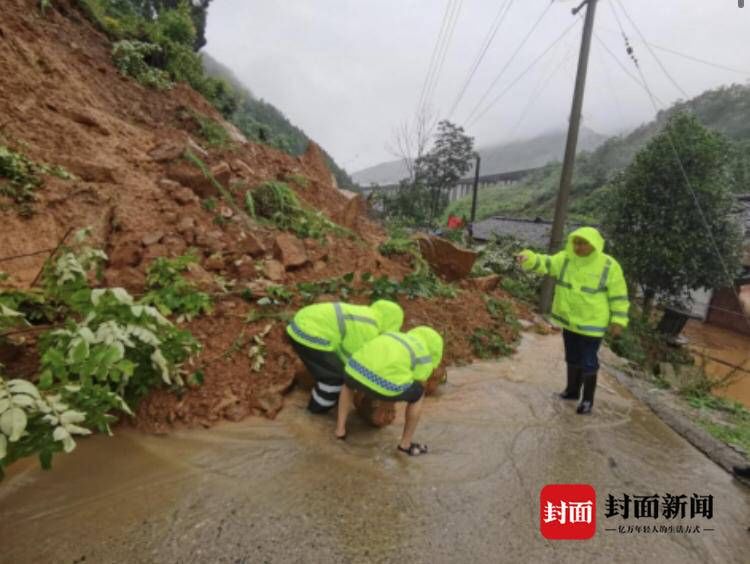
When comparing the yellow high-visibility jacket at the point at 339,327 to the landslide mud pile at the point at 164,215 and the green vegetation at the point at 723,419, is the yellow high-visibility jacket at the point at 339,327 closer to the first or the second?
the landslide mud pile at the point at 164,215

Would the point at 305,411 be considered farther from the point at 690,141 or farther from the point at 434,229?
the point at 434,229

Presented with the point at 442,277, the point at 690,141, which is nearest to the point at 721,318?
the point at 690,141

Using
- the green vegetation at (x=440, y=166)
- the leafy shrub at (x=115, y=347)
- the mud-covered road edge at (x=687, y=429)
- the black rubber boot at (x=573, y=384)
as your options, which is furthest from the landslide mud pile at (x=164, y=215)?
the green vegetation at (x=440, y=166)

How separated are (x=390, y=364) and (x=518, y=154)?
113 m

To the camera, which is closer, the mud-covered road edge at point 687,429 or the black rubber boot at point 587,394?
the mud-covered road edge at point 687,429

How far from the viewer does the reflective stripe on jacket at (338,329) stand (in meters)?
3.05

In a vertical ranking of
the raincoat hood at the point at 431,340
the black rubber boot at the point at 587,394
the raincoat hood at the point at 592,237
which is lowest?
the black rubber boot at the point at 587,394

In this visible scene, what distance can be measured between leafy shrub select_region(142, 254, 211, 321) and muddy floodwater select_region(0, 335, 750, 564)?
1188 millimetres

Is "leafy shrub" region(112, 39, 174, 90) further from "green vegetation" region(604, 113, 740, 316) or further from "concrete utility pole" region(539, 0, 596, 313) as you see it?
"green vegetation" region(604, 113, 740, 316)

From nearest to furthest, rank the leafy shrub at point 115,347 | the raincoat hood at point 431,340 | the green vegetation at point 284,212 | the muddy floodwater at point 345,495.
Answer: the leafy shrub at point 115,347
the muddy floodwater at point 345,495
the raincoat hood at point 431,340
the green vegetation at point 284,212

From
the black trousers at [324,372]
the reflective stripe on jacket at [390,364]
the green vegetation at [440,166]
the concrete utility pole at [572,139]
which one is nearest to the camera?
the reflective stripe on jacket at [390,364]

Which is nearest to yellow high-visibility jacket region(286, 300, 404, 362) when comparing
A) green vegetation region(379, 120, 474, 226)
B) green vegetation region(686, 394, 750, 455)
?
green vegetation region(686, 394, 750, 455)

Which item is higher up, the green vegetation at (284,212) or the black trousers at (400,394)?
the green vegetation at (284,212)

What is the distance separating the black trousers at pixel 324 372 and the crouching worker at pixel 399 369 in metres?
0.19
